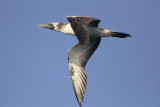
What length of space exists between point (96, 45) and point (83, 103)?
3.27m

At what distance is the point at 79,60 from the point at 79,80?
1.23 metres

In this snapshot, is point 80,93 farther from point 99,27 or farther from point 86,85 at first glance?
point 99,27

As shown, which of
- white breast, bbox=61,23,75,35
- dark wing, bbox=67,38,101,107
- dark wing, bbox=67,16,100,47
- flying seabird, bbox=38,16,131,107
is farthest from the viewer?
dark wing, bbox=67,38,101,107

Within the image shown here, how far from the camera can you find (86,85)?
13492 mm

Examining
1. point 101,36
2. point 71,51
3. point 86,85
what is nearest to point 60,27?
point 71,51

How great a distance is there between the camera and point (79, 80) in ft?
45.1

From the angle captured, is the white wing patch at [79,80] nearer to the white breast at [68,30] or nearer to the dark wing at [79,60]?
the dark wing at [79,60]

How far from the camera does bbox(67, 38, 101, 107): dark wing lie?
1371cm

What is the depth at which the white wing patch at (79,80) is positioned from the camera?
13.2m

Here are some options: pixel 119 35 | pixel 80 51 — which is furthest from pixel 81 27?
pixel 80 51

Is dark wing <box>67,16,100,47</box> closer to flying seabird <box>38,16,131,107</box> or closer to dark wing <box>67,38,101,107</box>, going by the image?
flying seabird <box>38,16,131,107</box>

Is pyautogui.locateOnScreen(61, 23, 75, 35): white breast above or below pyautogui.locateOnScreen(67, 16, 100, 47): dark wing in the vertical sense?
above


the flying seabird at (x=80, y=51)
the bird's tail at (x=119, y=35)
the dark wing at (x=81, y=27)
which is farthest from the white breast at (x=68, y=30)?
the dark wing at (x=81, y=27)

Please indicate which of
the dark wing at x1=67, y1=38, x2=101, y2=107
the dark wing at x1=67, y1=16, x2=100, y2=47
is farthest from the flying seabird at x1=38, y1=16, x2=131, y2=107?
the dark wing at x1=67, y1=16, x2=100, y2=47
